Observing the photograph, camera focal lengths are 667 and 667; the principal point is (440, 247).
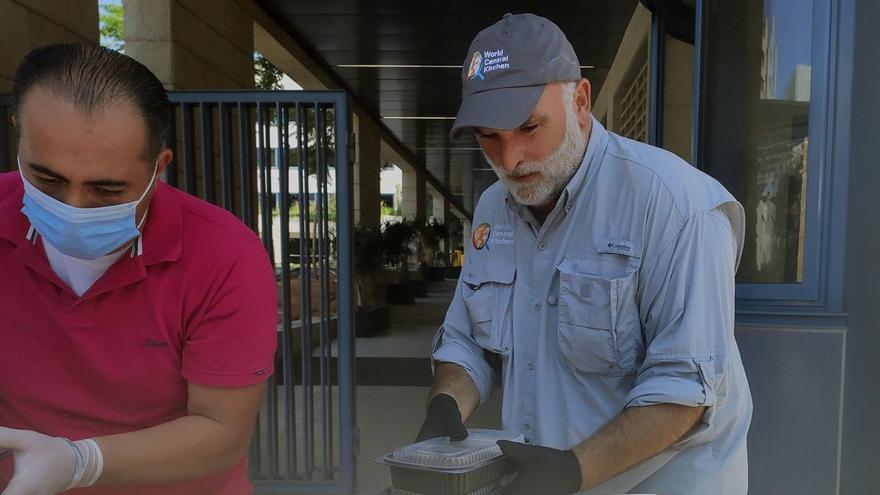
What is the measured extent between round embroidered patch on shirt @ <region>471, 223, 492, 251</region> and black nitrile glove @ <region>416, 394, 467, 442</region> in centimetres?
40

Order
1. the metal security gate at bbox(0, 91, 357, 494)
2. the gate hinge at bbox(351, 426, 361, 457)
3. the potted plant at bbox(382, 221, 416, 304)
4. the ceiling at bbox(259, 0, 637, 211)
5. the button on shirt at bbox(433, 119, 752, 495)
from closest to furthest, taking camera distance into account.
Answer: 1. the button on shirt at bbox(433, 119, 752, 495)
2. the metal security gate at bbox(0, 91, 357, 494)
3. the gate hinge at bbox(351, 426, 361, 457)
4. the ceiling at bbox(259, 0, 637, 211)
5. the potted plant at bbox(382, 221, 416, 304)

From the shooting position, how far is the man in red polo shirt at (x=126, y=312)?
1.30 m

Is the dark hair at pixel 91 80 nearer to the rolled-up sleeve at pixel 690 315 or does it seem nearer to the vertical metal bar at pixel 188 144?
the rolled-up sleeve at pixel 690 315

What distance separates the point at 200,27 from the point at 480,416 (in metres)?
4.27

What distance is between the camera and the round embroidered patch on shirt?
1.73 meters

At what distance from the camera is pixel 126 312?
1.37 metres

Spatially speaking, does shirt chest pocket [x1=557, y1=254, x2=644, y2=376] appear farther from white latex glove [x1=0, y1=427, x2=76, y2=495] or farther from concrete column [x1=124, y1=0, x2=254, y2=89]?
concrete column [x1=124, y1=0, x2=254, y2=89]

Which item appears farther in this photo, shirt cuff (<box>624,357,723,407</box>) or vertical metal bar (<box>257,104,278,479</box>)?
vertical metal bar (<box>257,104,278,479</box>)

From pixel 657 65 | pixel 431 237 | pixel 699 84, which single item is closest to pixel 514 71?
pixel 699 84

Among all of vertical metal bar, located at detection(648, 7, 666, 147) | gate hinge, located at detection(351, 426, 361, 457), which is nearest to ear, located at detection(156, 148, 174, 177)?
gate hinge, located at detection(351, 426, 361, 457)

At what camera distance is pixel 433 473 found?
3.79ft

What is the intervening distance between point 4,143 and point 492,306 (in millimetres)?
3282

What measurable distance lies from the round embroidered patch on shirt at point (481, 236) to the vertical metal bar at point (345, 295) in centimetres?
216

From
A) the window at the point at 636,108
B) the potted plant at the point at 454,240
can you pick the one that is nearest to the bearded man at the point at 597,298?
the window at the point at 636,108
